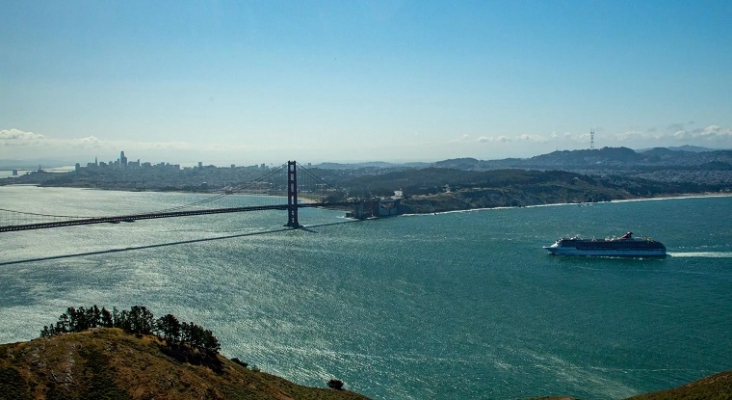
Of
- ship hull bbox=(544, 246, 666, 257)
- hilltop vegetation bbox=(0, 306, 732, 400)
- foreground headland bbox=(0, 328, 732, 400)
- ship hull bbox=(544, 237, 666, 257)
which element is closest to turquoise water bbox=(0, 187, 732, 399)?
ship hull bbox=(544, 246, 666, 257)

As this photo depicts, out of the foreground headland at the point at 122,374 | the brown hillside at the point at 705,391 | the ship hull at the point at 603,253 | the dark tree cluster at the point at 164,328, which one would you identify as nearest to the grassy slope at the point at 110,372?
the foreground headland at the point at 122,374

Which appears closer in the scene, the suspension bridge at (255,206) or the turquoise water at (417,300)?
the turquoise water at (417,300)

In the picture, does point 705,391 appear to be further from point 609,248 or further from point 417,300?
point 609,248

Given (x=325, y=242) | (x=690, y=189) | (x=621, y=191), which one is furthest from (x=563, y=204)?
(x=325, y=242)

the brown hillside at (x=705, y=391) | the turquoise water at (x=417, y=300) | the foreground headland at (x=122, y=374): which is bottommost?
the turquoise water at (x=417, y=300)

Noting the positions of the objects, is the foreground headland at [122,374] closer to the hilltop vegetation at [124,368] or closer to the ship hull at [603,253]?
the hilltop vegetation at [124,368]

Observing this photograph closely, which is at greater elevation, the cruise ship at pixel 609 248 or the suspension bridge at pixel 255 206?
the suspension bridge at pixel 255 206
